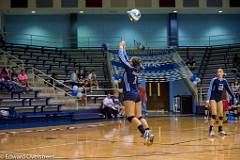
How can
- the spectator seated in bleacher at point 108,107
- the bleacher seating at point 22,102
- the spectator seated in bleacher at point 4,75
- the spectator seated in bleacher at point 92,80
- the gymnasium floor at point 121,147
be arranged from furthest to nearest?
the spectator seated in bleacher at point 92,80 → the spectator seated in bleacher at point 108,107 → the spectator seated in bleacher at point 4,75 → the bleacher seating at point 22,102 → the gymnasium floor at point 121,147

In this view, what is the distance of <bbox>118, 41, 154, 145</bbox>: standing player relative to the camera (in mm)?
10305

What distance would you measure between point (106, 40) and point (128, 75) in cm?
2637

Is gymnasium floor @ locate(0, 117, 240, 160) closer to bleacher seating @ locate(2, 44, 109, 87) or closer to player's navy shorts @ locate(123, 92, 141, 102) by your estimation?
player's navy shorts @ locate(123, 92, 141, 102)

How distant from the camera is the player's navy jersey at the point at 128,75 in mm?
10391

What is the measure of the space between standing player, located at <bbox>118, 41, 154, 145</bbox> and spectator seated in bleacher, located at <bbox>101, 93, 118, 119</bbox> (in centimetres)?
1431

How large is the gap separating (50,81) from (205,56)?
527 inches

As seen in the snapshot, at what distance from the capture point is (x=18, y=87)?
77.2ft

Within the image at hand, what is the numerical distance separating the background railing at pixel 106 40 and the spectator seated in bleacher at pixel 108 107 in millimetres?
10997

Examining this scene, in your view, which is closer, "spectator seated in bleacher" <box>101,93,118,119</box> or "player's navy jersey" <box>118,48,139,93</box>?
"player's navy jersey" <box>118,48,139,93</box>

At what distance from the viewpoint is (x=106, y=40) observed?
120 feet

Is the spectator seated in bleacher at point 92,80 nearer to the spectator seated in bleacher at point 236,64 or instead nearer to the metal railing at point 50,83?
the metal railing at point 50,83

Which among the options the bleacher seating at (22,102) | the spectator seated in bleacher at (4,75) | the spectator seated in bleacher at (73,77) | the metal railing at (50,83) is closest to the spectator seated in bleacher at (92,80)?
the spectator seated in bleacher at (73,77)

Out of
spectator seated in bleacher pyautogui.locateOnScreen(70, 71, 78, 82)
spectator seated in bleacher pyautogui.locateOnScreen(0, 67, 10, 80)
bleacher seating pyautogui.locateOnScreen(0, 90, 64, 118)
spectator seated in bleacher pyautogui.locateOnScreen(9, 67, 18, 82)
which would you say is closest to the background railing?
spectator seated in bleacher pyautogui.locateOnScreen(70, 71, 78, 82)

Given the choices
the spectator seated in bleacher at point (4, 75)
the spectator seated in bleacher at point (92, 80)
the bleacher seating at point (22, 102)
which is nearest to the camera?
the bleacher seating at point (22, 102)
